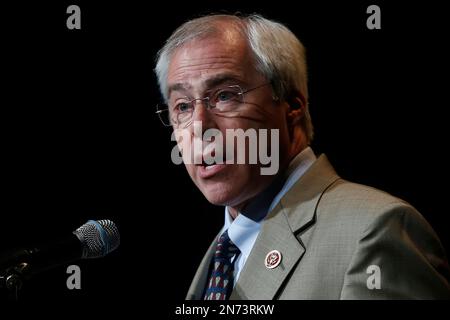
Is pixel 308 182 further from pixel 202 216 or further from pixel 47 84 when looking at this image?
pixel 47 84

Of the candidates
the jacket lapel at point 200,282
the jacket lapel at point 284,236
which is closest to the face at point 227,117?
the jacket lapel at point 284,236

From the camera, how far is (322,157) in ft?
8.36

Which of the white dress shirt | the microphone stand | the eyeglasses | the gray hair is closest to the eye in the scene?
the eyeglasses

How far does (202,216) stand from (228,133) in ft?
3.83

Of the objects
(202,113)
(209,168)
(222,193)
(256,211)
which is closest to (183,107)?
(202,113)

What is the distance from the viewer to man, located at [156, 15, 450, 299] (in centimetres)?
195

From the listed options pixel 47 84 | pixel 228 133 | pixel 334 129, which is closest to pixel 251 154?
pixel 228 133

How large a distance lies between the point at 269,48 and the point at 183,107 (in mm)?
429

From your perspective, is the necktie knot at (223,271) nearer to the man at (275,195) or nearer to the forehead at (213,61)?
the man at (275,195)

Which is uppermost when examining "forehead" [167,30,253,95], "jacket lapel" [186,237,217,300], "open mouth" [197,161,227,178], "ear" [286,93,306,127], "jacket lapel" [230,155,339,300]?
"forehead" [167,30,253,95]

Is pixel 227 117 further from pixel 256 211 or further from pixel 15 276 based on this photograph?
pixel 15 276

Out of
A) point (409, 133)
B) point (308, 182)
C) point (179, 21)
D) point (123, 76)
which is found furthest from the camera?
point (123, 76)

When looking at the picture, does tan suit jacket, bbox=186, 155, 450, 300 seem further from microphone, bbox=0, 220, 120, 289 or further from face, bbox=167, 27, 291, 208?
microphone, bbox=0, 220, 120, 289

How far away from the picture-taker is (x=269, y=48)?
256 centimetres
